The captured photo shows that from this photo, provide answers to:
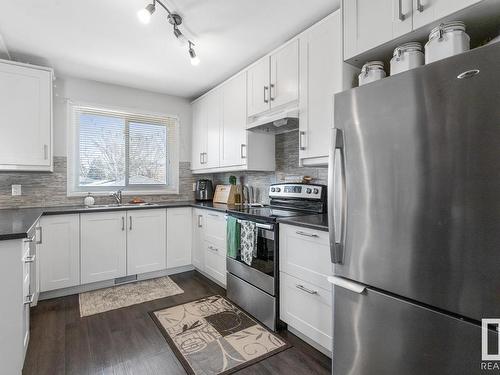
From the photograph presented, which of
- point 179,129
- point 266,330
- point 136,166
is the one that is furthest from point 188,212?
point 266,330

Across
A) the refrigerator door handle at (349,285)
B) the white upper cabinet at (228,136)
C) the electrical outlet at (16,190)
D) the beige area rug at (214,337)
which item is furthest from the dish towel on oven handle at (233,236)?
the electrical outlet at (16,190)

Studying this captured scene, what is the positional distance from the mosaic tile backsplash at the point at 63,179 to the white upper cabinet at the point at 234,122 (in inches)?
16.4

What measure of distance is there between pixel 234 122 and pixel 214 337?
2218 millimetres

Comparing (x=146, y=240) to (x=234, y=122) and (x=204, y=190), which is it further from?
(x=234, y=122)

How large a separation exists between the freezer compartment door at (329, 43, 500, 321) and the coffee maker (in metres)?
2.80

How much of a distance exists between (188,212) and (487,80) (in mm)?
3221

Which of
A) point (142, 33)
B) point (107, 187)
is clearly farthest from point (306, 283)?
point (107, 187)

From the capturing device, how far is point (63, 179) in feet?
10.7

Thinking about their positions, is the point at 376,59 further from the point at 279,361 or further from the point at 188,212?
the point at 188,212

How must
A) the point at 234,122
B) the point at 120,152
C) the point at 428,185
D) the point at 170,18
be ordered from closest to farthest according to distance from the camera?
1. the point at 428,185
2. the point at 170,18
3. the point at 234,122
4. the point at 120,152

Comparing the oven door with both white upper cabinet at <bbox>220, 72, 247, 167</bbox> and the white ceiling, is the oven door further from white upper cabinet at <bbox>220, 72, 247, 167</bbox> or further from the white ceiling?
the white ceiling

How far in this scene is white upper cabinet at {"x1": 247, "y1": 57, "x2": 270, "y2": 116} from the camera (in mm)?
2672

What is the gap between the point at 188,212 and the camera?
3.61 meters

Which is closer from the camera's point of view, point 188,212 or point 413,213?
point 413,213
